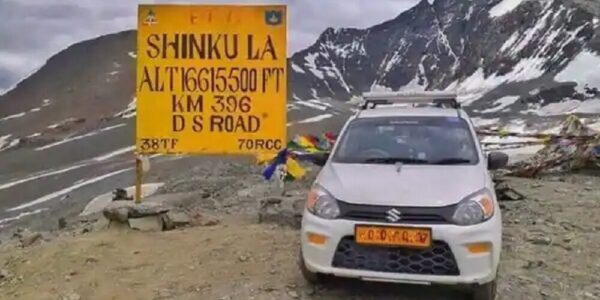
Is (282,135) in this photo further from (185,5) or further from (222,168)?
(222,168)

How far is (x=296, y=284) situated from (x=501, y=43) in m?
131

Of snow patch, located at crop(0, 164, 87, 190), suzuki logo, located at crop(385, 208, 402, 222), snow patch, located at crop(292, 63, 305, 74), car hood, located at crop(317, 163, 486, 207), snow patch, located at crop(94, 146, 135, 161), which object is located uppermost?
snow patch, located at crop(292, 63, 305, 74)

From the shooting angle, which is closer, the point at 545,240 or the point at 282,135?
the point at 545,240

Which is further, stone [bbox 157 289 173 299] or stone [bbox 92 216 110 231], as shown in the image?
stone [bbox 92 216 110 231]

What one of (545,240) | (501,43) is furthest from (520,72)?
(545,240)

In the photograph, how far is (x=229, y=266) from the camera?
7461mm

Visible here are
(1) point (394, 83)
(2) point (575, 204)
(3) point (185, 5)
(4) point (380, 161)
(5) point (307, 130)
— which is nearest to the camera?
(4) point (380, 161)

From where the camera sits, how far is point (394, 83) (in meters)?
162

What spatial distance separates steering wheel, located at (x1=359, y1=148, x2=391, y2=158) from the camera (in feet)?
22.5

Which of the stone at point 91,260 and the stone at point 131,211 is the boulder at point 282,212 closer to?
the stone at point 131,211

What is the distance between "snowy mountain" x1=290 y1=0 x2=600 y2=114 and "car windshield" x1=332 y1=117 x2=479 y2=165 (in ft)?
194

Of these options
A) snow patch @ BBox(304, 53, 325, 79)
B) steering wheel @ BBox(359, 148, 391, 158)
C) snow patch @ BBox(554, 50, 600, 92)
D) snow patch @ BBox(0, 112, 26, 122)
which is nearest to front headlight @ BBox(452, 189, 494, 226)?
steering wheel @ BBox(359, 148, 391, 158)

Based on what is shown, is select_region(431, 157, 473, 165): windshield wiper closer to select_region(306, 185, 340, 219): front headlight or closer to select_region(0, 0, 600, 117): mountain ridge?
select_region(306, 185, 340, 219): front headlight

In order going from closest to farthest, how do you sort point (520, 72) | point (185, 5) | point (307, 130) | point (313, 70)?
point (185, 5)
point (307, 130)
point (520, 72)
point (313, 70)
